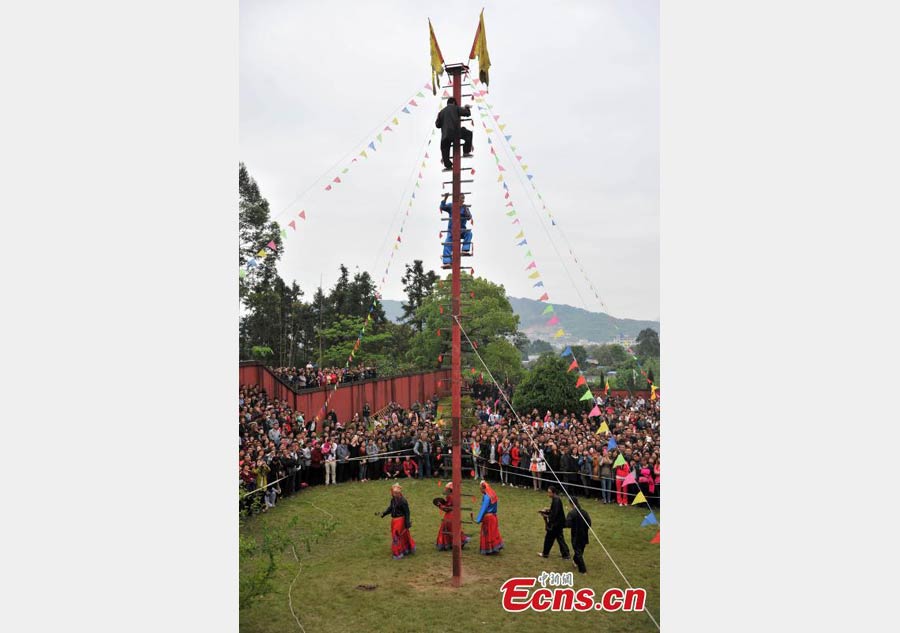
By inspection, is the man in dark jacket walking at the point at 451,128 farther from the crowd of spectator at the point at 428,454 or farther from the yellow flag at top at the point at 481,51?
the crowd of spectator at the point at 428,454

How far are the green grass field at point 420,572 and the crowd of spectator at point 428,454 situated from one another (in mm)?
739

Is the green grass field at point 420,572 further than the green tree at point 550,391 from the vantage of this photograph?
No

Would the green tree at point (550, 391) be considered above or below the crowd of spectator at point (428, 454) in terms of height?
above

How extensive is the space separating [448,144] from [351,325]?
29.1 metres

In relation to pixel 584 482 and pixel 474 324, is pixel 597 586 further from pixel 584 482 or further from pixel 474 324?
pixel 474 324

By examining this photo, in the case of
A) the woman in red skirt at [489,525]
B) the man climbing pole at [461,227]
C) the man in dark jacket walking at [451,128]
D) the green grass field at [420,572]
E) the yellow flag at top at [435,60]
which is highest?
the yellow flag at top at [435,60]

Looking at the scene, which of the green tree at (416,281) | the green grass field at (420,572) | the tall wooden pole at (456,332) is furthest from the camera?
the green tree at (416,281)

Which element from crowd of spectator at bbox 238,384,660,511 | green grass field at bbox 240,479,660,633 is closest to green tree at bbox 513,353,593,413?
crowd of spectator at bbox 238,384,660,511

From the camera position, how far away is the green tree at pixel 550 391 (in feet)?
78.2

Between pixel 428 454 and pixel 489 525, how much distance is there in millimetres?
6854

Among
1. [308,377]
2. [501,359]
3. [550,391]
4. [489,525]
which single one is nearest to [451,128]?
[489,525]

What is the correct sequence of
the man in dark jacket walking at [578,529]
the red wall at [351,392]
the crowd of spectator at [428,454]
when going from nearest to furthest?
the man in dark jacket walking at [578,529]
the crowd of spectator at [428,454]
the red wall at [351,392]

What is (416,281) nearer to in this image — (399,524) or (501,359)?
(501,359)

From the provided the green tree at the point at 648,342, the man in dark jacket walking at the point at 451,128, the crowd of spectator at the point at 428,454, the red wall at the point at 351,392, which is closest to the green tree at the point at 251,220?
the red wall at the point at 351,392
